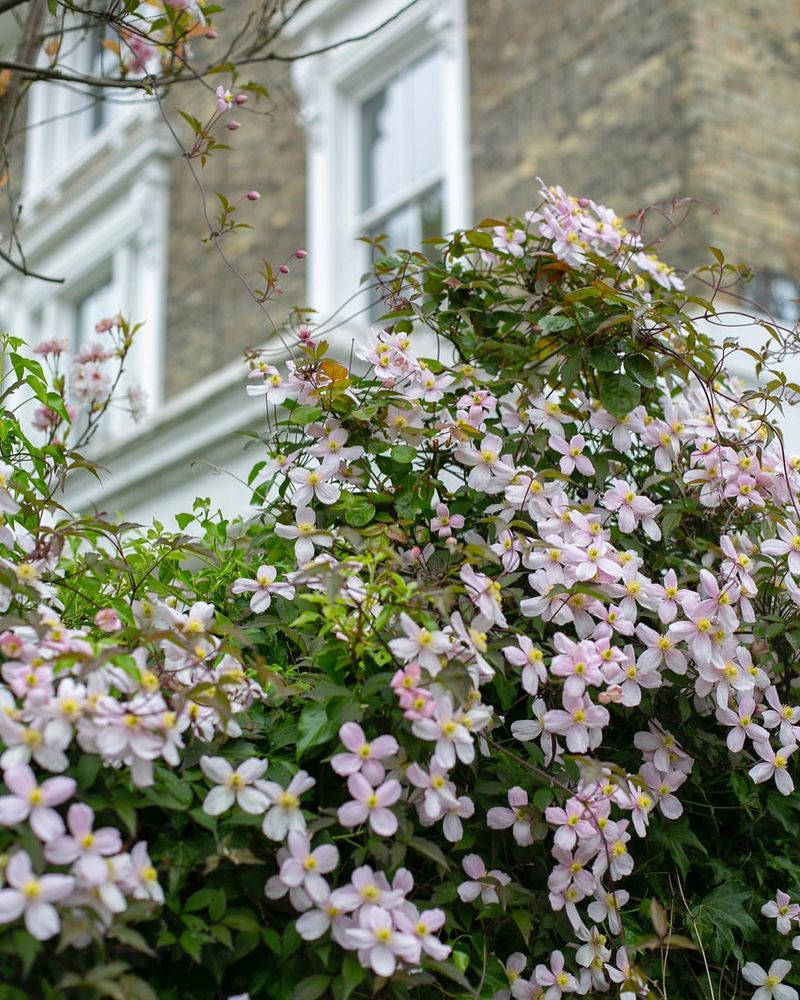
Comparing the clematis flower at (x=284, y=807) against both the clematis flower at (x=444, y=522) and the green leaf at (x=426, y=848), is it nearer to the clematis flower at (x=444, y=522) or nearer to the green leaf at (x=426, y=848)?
the green leaf at (x=426, y=848)

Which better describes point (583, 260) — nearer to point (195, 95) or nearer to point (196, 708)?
point (196, 708)

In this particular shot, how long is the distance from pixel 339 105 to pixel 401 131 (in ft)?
1.99

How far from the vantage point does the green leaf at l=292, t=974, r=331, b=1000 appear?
4.50ft

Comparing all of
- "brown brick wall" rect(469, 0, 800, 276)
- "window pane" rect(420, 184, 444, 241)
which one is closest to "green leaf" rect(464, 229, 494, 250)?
"brown brick wall" rect(469, 0, 800, 276)

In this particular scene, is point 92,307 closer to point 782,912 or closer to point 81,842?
point 782,912

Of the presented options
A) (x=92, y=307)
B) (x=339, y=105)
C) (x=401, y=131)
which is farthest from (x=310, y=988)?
(x=92, y=307)

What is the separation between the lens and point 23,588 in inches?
61.7

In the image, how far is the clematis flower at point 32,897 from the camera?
1.17 m

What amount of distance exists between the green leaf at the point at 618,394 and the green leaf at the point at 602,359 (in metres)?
0.02

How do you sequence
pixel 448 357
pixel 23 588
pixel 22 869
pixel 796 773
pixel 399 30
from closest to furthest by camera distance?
1. pixel 22 869
2. pixel 23 588
3. pixel 796 773
4. pixel 448 357
5. pixel 399 30

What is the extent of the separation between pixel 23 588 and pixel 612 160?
4870 millimetres

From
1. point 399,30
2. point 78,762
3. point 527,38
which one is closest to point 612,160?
point 527,38

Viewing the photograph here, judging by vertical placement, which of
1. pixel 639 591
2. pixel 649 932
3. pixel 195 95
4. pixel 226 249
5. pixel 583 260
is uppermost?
pixel 195 95

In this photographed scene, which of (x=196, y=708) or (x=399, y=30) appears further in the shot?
(x=399, y=30)
